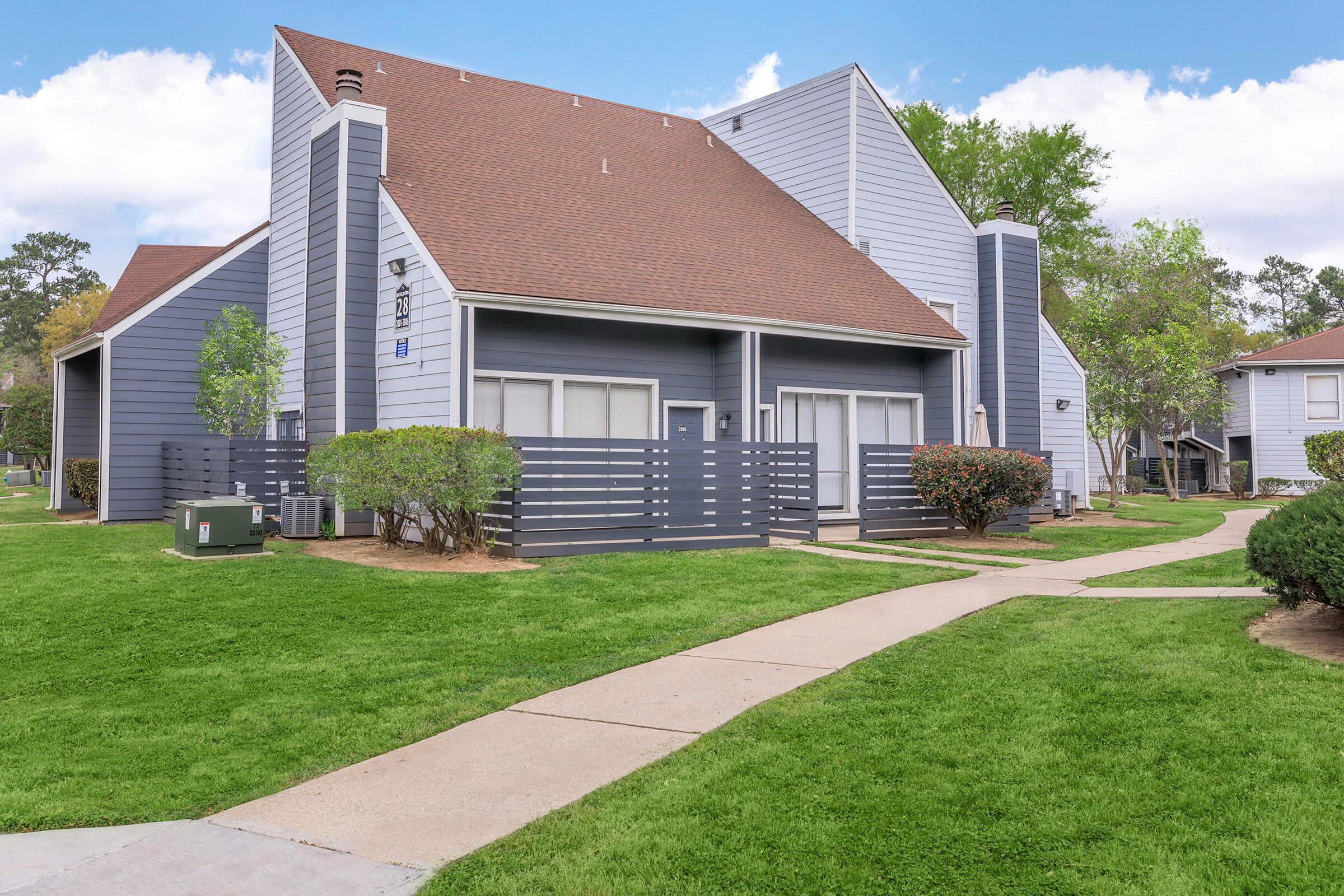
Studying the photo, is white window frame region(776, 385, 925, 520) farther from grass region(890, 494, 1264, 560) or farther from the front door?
grass region(890, 494, 1264, 560)

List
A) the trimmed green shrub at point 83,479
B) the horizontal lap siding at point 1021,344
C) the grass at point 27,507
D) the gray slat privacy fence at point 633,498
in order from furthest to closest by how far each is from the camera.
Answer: the horizontal lap siding at point 1021,344 → the trimmed green shrub at point 83,479 → the grass at point 27,507 → the gray slat privacy fence at point 633,498

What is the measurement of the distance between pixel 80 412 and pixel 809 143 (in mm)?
A: 16225

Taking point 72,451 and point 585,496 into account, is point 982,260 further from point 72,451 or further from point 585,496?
point 72,451

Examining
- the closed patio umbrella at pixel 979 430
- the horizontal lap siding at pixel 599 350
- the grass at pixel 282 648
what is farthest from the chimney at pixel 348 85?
the closed patio umbrella at pixel 979 430

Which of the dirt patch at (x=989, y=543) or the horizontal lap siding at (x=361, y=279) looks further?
the horizontal lap siding at (x=361, y=279)

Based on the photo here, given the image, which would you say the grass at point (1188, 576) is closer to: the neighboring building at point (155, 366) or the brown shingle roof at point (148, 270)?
the neighboring building at point (155, 366)

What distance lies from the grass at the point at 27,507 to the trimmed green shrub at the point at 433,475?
8.83 m

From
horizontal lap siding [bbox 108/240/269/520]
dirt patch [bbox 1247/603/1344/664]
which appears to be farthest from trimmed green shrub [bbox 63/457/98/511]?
dirt patch [bbox 1247/603/1344/664]

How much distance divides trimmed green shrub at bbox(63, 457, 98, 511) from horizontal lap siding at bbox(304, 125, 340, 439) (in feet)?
19.1

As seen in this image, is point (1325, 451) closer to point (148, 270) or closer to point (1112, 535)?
point (1112, 535)

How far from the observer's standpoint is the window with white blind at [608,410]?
15453 millimetres

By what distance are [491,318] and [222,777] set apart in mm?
10697

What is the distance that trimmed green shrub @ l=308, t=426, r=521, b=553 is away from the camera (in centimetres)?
1103

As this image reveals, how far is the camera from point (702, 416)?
55.3ft
